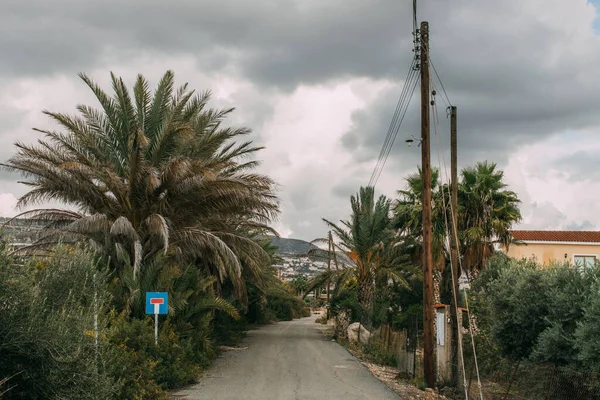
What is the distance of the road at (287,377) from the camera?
50.1 feet

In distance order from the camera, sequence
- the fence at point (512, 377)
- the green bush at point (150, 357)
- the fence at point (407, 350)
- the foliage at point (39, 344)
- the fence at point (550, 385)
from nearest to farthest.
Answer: the foliage at point (39, 344)
the fence at point (550, 385)
the fence at point (512, 377)
the green bush at point (150, 357)
the fence at point (407, 350)

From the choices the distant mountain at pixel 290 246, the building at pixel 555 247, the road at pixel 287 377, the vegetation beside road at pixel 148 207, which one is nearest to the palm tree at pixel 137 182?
the vegetation beside road at pixel 148 207

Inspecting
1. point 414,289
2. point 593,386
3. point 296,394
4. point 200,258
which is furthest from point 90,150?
point 414,289

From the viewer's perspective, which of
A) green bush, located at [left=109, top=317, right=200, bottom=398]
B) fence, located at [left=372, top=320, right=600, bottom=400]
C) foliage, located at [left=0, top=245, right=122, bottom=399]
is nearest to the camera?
foliage, located at [left=0, top=245, right=122, bottom=399]

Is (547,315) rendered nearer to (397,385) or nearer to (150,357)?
(397,385)

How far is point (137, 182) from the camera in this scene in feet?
A: 61.1

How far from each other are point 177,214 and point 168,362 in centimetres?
575

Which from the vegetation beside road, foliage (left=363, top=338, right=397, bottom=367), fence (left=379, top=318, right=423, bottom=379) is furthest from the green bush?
foliage (left=363, top=338, right=397, bottom=367)

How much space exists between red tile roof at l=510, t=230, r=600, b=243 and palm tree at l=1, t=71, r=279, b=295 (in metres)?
22.0

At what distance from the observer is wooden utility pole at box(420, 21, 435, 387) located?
16172mm

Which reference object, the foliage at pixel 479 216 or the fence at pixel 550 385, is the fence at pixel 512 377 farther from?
the foliage at pixel 479 216

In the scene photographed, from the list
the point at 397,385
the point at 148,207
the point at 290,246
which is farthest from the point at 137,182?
the point at 290,246

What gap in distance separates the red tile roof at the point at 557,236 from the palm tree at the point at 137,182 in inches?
865

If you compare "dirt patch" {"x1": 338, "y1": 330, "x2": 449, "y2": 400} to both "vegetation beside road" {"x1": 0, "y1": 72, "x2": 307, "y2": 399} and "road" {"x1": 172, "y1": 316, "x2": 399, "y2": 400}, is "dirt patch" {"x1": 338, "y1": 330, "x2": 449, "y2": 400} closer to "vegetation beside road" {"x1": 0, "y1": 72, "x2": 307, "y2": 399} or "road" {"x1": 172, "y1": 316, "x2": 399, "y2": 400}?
"road" {"x1": 172, "y1": 316, "x2": 399, "y2": 400}
